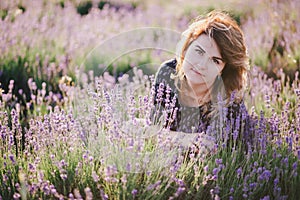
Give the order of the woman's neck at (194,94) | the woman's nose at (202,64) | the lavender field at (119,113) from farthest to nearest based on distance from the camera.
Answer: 1. the woman's neck at (194,94)
2. the woman's nose at (202,64)
3. the lavender field at (119,113)

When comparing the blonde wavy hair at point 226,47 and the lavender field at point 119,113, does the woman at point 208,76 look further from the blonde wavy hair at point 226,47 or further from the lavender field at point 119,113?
the lavender field at point 119,113

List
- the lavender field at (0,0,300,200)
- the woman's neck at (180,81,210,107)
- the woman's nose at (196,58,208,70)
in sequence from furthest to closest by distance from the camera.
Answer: the woman's neck at (180,81,210,107), the woman's nose at (196,58,208,70), the lavender field at (0,0,300,200)

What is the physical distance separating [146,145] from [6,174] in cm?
78

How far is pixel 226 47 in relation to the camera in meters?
3.10

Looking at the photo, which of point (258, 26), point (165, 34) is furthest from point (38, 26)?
point (258, 26)

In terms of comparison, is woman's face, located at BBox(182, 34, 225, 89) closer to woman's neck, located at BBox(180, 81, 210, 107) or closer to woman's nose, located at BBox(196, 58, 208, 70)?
woman's nose, located at BBox(196, 58, 208, 70)

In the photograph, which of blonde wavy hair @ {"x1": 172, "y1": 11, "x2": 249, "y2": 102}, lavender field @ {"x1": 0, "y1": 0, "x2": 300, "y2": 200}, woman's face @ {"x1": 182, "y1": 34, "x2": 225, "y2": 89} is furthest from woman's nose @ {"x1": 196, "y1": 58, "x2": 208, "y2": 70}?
lavender field @ {"x1": 0, "y1": 0, "x2": 300, "y2": 200}

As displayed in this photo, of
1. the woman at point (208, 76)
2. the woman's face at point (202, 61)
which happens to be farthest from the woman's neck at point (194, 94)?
the woman's face at point (202, 61)

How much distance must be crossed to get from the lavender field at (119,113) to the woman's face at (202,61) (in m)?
0.37

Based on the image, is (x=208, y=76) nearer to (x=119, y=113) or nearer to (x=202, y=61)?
(x=202, y=61)

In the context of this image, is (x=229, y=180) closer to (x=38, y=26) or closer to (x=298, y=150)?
(x=298, y=150)

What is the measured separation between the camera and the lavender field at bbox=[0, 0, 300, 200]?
2498mm

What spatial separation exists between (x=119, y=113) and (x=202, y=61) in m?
0.61

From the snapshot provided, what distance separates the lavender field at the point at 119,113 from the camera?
8.20 ft
